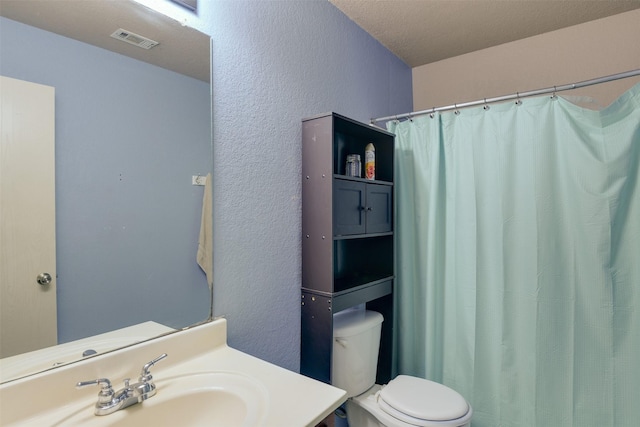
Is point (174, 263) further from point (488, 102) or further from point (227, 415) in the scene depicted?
point (488, 102)

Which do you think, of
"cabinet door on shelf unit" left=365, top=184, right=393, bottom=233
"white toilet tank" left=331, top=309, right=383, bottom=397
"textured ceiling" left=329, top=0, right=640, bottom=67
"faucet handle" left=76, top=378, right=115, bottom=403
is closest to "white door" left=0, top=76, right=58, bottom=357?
"faucet handle" left=76, top=378, right=115, bottom=403

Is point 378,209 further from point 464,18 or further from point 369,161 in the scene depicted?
point 464,18

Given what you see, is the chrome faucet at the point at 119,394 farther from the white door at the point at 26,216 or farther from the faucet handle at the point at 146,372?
the white door at the point at 26,216

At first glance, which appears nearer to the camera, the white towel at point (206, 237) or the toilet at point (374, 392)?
the white towel at point (206, 237)

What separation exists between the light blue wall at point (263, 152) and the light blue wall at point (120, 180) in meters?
0.10

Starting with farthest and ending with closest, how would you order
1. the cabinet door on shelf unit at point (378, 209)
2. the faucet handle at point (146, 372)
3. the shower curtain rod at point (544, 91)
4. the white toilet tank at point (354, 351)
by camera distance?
the cabinet door on shelf unit at point (378, 209), the white toilet tank at point (354, 351), the shower curtain rod at point (544, 91), the faucet handle at point (146, 372)

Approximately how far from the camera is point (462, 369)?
1720mm

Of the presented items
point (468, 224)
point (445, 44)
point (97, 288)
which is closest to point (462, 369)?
point (468, 224)

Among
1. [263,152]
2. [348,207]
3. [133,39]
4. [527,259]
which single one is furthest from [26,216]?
[527,259]

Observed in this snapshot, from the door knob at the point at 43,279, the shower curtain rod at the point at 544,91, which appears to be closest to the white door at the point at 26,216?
the door knob at the point at 43,279

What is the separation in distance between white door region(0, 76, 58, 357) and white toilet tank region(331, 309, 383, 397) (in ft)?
3.34

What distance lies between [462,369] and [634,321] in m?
0.72

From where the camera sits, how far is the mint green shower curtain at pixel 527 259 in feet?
4.68

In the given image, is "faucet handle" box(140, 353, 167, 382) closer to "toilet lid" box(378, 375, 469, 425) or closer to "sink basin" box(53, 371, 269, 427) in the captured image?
"sink basin" box(53, 371, 269, 427)
